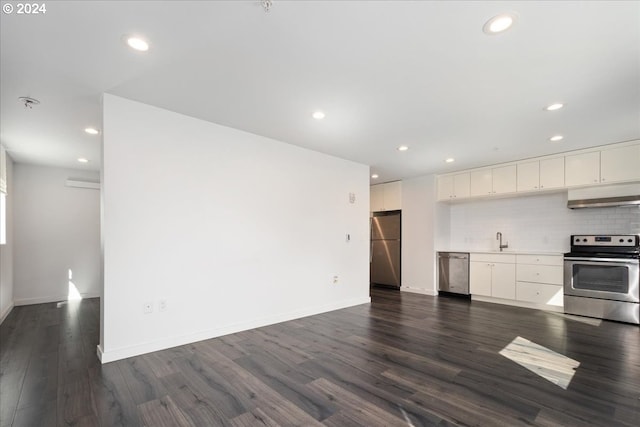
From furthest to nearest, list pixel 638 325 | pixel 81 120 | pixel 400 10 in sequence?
pixel 638 325 < pixel 81 120 < pixel 400 10

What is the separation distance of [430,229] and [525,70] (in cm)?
A: 416

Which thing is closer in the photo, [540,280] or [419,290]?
[540,280]

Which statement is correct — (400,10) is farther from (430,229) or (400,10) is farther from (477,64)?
(430,229)

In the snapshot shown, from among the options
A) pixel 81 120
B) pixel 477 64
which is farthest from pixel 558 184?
pixel 81 120

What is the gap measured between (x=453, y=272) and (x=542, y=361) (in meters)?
3.20

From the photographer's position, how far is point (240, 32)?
1962 millimetres

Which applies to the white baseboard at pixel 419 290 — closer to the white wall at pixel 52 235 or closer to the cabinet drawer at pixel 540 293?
the cabinet drawer at pixel 540 293

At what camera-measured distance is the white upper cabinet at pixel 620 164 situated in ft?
13.4

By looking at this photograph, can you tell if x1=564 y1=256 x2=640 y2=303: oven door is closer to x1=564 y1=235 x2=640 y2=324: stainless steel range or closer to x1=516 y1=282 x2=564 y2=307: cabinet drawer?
x1=564 y1=235 x2=640 y2=324: stainless steel range

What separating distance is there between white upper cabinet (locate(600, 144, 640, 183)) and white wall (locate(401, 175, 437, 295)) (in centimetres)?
257

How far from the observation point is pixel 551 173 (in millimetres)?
4805

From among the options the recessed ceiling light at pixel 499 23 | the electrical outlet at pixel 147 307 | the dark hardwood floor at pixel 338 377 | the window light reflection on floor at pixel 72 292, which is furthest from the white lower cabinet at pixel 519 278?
the window light reflection on floor at pixel 72 292

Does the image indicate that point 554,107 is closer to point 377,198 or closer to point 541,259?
point 541,259

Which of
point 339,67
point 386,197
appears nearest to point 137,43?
point 339,67
